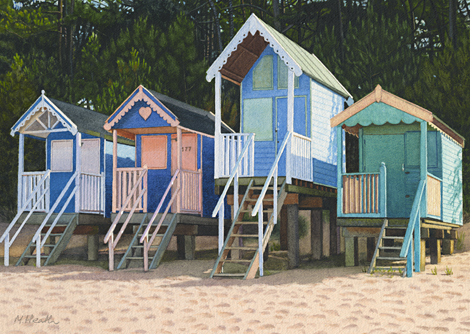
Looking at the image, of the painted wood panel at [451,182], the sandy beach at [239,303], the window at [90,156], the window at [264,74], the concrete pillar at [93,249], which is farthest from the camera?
the concrete pillar at [93,249]

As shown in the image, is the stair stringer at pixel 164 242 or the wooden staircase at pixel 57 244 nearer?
the stair stringer at pixel 164 242

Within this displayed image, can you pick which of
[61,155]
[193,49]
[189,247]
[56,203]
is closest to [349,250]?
[189,247]

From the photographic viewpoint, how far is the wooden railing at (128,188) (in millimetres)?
17781

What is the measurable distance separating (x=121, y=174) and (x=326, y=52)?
9.77m

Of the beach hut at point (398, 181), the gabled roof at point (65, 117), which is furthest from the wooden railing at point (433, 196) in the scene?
the gabled roof at point (65, 117)

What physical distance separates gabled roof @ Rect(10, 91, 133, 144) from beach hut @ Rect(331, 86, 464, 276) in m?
7.38

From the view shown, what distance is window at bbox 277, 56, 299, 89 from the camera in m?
17.7

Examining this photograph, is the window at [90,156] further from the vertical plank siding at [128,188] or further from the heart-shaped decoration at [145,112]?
the heart-shaped decoration at [145,112]

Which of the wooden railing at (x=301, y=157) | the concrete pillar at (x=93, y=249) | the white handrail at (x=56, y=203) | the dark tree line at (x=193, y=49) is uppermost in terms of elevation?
the dark tree line at (x=193, y=49)

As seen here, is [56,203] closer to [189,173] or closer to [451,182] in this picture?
[189,173]

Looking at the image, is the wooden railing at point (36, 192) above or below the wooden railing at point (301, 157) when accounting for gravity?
below

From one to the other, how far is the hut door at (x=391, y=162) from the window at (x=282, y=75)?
96.3 inches

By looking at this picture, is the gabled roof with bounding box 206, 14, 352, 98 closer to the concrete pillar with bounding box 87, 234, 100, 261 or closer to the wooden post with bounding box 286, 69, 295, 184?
the wooden post with bounding box 286, 69, 295, 184

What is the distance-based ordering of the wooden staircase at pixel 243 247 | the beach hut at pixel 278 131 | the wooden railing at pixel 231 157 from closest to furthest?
the wooden staircase at pixel 243 247 → the beach hut at pixel 278 131 → the wooden railing at pixel 231 157
